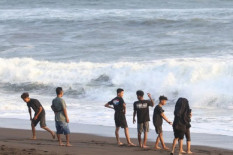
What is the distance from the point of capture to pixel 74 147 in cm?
1116

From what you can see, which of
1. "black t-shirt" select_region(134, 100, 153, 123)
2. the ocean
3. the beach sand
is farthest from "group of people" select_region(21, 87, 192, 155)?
the ocean

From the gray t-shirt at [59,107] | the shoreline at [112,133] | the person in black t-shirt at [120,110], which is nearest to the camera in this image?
the gray t-shirt at [59,107]

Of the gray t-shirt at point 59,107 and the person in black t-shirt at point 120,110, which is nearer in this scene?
the gray t-shirt at point 59,107

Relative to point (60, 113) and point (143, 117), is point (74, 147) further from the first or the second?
point (143, 117)

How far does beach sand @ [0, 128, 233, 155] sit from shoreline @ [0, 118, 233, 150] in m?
0.42

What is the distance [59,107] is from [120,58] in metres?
14.6

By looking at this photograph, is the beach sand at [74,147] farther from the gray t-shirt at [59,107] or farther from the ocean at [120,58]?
A: the ocean at [120,58]

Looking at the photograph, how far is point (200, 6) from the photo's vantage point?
4122 centimetres

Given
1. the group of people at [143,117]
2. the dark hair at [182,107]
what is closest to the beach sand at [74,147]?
the group of people at [143,117]

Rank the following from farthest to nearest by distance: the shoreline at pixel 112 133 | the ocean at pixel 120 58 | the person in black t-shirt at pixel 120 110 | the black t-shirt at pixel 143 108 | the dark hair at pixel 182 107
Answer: the ocean at pixel 120 58 < the shoreline at pixel 112 133 < the person in black t-shirt at pixel 120 110 < the black t-shirt at pixel 143 108 < the dark hair at pixel 182 107

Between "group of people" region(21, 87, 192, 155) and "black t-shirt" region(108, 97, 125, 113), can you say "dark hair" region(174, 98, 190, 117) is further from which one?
"black t-shirt" region(108, 97, 125, 113)

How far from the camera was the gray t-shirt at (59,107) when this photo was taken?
36.2 ft

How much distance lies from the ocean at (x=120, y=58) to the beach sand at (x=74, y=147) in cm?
205

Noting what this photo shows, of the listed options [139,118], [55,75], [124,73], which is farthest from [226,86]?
[139,118]
